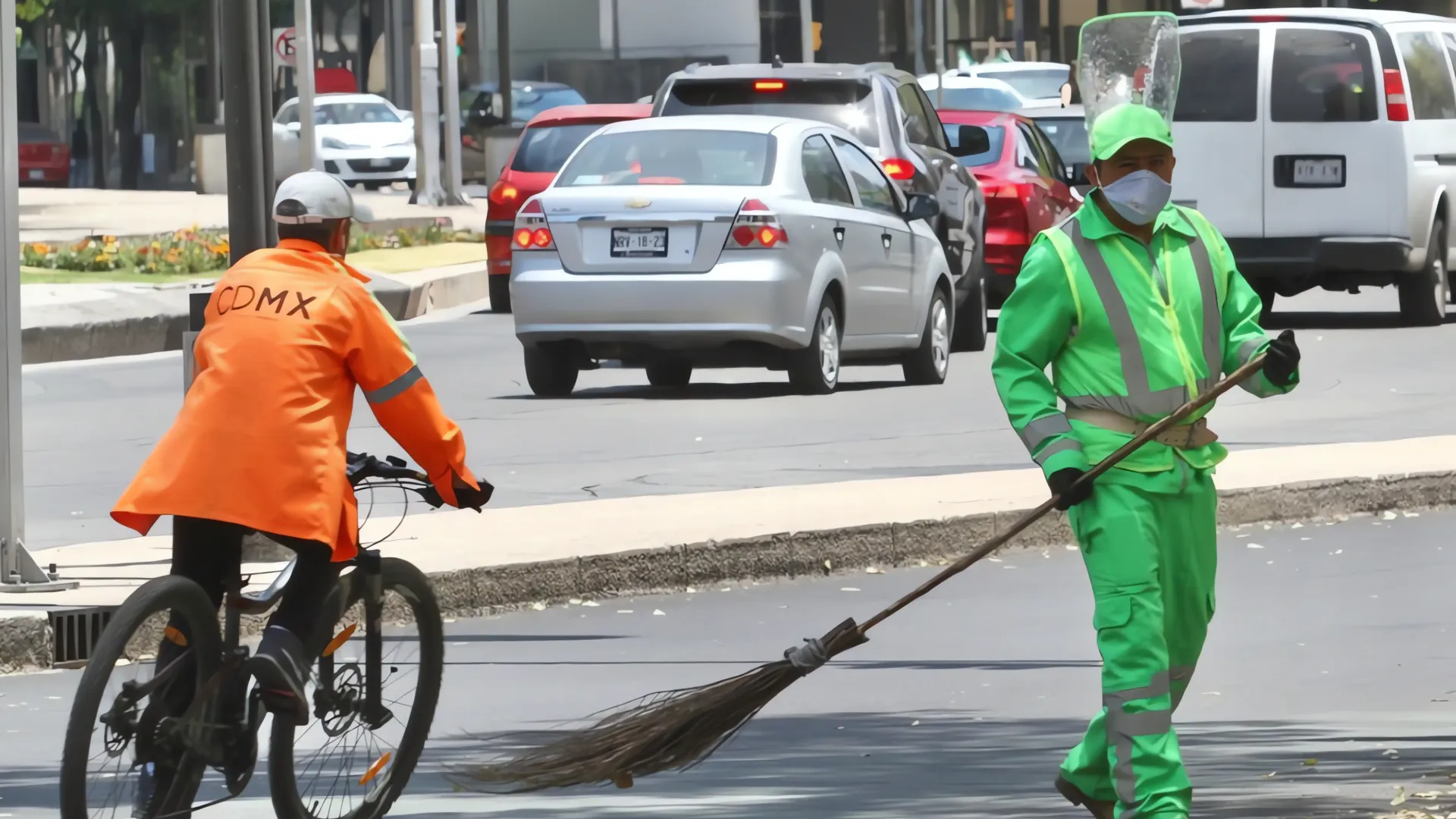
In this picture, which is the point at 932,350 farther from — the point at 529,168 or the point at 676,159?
the point at 529,168

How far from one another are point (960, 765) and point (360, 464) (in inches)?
64.4

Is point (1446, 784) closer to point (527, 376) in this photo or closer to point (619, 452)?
point (619, 452)

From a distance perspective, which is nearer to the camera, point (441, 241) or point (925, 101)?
point (925, 101)

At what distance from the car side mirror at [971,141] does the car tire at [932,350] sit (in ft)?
8.89

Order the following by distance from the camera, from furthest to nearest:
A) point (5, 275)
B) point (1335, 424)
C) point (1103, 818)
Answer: point (1335, 424)
point (5, 275)
point (1103, 818)

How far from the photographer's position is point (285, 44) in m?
40.8

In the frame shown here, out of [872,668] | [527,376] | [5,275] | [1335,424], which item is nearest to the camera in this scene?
[872,668]

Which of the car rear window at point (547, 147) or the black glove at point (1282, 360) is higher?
the black glove at point (1282, 360)

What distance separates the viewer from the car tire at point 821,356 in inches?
635

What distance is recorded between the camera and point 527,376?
16688 mm

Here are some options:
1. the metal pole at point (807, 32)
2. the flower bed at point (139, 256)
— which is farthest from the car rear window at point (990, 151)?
the metal pole at point (807, 32)

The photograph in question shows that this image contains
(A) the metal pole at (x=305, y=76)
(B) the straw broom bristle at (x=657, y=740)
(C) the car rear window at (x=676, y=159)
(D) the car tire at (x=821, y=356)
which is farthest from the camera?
(A) the metal pole at (x=305, y=76)

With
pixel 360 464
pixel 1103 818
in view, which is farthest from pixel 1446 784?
pixel 360 464

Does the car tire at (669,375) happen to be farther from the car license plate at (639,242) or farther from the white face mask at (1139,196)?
the white face mask at (1139,196)
